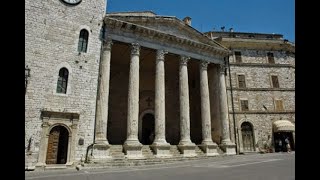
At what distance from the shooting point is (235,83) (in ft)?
79.0

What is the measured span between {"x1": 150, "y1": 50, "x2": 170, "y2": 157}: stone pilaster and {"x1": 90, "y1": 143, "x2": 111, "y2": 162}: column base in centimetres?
354

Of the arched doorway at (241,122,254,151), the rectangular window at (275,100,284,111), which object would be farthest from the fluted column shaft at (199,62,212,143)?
the rectangular window at (275,100,284,111)

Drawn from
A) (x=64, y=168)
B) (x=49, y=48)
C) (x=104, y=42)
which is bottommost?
(x=64, y=168)

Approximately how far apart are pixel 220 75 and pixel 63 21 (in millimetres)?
14400

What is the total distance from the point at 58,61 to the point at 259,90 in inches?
737

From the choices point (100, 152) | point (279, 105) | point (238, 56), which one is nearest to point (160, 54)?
point (100, 152)

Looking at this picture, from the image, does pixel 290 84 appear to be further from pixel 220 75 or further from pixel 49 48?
pixel 49 48

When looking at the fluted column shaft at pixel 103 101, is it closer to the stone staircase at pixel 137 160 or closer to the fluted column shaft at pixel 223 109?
the stone staircase at pixel 137 160

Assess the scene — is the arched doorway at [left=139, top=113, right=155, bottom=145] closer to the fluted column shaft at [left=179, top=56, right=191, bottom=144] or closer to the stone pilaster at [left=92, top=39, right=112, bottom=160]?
the fluted column shaft at [left=179, top=56, right=191, bottom=144]

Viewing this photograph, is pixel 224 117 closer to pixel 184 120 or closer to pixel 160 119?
pixel 184 120

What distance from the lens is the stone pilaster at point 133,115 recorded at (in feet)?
52.3

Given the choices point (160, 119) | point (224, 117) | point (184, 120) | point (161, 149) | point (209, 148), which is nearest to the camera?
point (161, 149)

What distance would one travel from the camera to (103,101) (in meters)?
16.2
